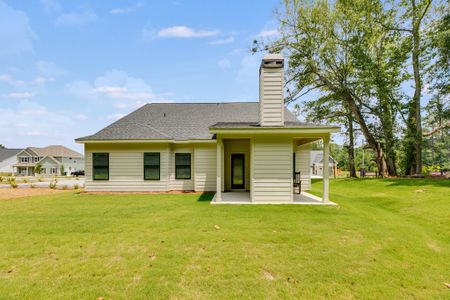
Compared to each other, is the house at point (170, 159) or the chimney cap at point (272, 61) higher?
the chimney cap at point (272, 61)

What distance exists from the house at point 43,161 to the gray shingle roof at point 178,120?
142ft

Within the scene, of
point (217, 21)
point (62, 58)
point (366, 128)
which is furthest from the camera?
point (366, 128)

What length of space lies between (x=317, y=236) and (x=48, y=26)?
45.8 ft

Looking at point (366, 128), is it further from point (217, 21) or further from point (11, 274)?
point (11, 274)

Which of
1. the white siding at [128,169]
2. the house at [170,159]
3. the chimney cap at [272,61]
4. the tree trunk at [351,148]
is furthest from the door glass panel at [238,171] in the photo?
the tree trunk at [351,148]

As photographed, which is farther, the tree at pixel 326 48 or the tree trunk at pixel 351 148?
the tree trunk at pixel 351 148

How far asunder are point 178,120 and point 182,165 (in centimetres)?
321

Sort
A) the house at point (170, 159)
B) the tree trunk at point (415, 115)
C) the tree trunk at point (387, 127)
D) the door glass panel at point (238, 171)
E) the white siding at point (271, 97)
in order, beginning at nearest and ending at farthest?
1. the white siding at point (271, 97)
2. the house at point (170, 159)
3. the door glass panel at point (238, 171)
4. the tree trunk at point (415, 115)
5. the tree trunk at point (387, 127)

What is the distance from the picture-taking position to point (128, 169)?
11.8 m

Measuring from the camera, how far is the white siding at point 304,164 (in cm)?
1325

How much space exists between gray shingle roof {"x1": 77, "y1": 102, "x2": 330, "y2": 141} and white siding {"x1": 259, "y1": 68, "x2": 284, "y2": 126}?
2912 millimetres

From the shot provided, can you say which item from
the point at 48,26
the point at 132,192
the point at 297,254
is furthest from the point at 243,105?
the point at 297,254

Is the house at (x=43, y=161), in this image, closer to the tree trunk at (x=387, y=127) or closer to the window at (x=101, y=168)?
the window at (x=101, y=168)

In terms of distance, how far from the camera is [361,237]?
5082mm
